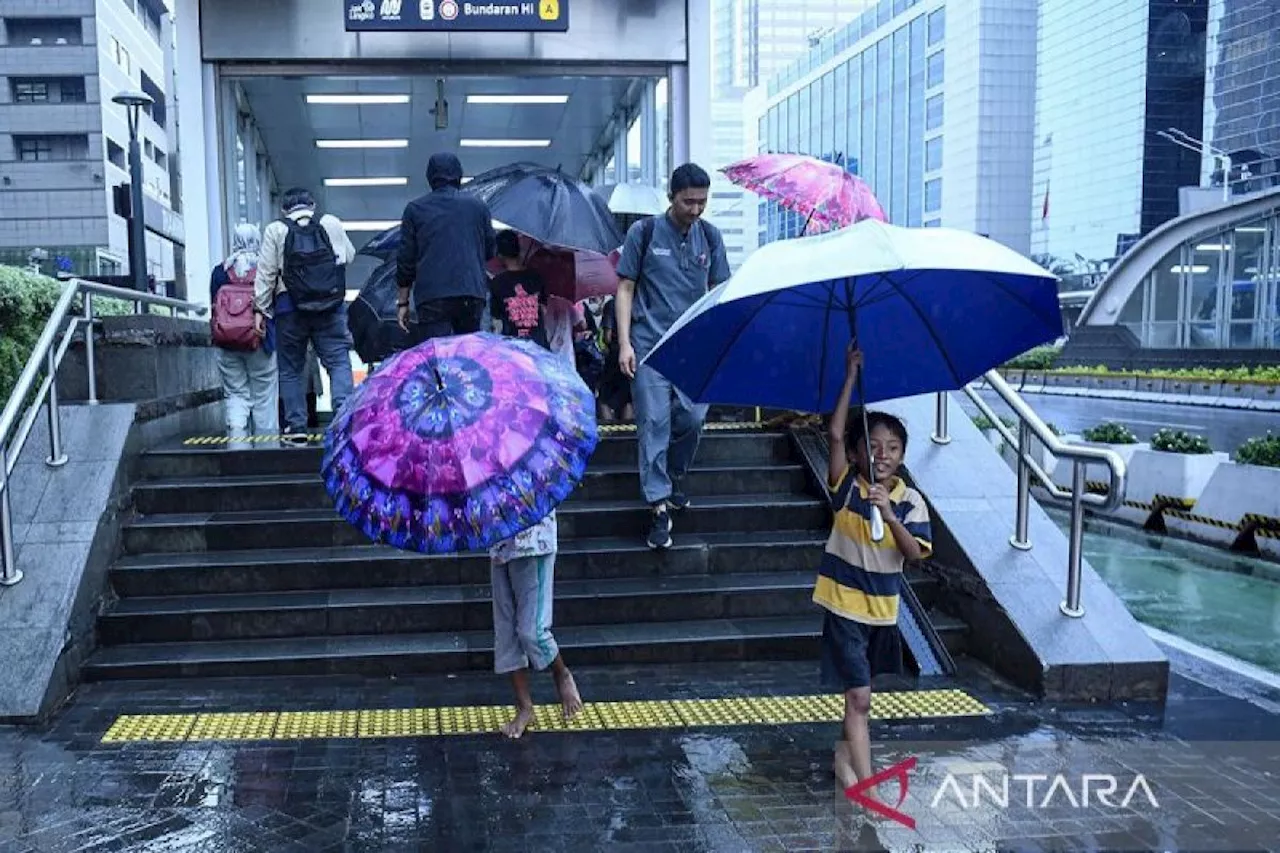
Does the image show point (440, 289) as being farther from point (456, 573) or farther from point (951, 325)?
point (951, 325)

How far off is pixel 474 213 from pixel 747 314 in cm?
301

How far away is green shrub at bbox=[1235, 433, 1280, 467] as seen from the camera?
9398 mm

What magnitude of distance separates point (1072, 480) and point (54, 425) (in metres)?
5.71

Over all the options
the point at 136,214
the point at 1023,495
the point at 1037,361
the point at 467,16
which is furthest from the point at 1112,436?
the point at 1037,361

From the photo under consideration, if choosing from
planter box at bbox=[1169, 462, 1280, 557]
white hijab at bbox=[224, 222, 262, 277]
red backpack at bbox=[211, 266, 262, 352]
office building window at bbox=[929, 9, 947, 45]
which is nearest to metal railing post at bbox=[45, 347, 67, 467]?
red backpack at bbox=[211, 266, 262, 352]

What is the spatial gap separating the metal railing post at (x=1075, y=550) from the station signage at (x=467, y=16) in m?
7.05

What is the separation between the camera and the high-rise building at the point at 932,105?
308 ft

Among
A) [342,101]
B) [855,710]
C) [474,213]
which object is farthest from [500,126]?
[855,710]

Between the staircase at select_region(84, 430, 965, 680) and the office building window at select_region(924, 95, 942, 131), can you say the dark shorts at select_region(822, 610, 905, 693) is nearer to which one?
the staircase at select_region(84, 430, 965, 680)

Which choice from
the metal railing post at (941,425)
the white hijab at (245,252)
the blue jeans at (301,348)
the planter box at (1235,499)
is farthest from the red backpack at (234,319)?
the planter box at (1235,499)

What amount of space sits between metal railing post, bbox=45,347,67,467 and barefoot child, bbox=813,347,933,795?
15.0ft

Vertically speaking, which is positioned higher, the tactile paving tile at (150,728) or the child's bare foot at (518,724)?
the child's bare foot at (518,724)

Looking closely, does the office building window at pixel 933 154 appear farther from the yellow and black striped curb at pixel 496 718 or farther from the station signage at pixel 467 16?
the yellow and black striped curb at pixel 496 718

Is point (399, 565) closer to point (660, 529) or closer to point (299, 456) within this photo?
point (299, 456)
